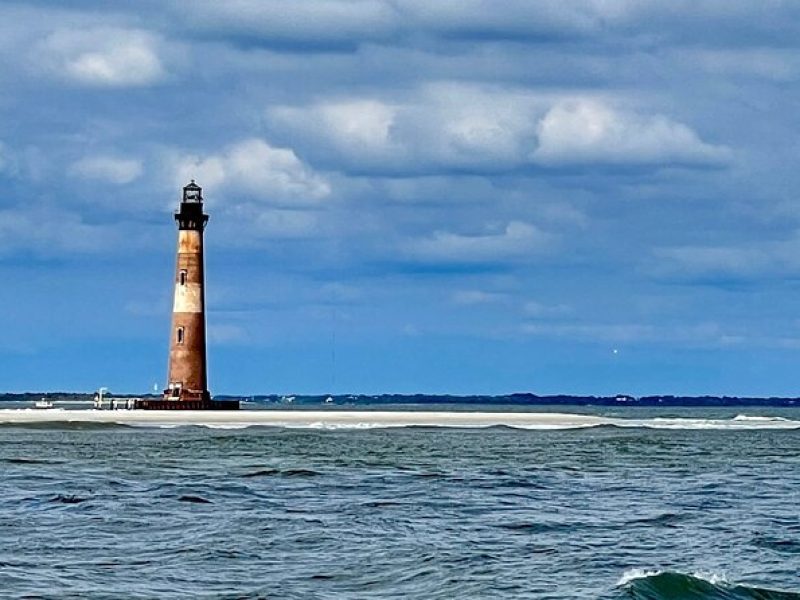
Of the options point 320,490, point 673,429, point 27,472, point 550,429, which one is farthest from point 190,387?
point 320,490

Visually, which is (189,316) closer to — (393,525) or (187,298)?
(187,298)

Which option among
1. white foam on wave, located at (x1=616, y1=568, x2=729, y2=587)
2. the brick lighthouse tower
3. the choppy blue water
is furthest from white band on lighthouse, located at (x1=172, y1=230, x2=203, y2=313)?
white foam on wave, located at (x1=616, y1=568, x2=729, y2=587)

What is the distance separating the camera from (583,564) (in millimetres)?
27219

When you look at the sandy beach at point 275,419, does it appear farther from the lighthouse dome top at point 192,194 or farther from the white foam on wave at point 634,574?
the white foam on wave at point 634,574

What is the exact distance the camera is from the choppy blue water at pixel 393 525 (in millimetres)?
25094

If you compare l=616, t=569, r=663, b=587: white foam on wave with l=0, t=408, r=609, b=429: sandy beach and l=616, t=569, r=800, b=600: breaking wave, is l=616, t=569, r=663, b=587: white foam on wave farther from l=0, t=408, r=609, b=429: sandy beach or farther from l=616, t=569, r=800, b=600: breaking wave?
l=0, t=408, r=609, b=429: sandy beach

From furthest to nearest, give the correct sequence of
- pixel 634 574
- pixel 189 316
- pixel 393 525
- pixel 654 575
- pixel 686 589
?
1. pixel 189 316
2. pixel 393 525
3. pixel 634 574
4. pixel 654 575
5. pixel 686 589

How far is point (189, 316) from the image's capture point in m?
88.2

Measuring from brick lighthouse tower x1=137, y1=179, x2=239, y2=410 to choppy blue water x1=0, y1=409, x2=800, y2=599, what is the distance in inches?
1124

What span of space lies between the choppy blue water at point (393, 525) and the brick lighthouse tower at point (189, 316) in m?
28.5

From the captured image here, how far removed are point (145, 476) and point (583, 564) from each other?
824 inches

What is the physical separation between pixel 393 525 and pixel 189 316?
56.8 meters

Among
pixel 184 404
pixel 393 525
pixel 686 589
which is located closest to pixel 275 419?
pixel 184 404

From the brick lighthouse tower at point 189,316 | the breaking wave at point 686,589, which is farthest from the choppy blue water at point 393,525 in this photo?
the brick lighthouse tower at point 189,316
